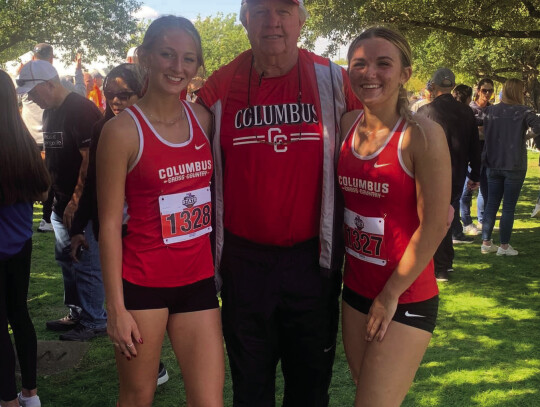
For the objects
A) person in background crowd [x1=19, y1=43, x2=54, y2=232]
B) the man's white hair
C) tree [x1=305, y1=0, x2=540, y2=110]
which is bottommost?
person in background crowd [x1=19, y1=43, x2=54, y2=232]

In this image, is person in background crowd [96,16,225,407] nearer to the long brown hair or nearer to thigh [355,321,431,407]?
thigh [355,321,431,407]

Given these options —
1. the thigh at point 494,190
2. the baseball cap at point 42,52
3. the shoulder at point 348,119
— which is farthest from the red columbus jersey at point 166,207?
the baseball cap at point 42,52

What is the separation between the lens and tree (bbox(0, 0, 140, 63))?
21469 mm

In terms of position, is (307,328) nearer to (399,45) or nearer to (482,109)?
(399,45)

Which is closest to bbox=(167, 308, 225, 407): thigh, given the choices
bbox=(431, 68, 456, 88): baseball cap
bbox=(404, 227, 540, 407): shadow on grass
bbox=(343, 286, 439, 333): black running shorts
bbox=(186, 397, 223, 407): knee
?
bbox=(186, 397, 223, 407): knee

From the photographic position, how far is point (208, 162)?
2602 millimetres

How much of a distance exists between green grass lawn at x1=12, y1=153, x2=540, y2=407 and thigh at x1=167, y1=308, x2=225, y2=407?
1311 millimetres

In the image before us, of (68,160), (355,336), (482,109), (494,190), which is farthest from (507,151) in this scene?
(355,336)

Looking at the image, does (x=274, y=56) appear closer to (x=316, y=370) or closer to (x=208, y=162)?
(x=208, y=162)

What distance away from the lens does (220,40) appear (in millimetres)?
57906

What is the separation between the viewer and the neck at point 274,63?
2.63m

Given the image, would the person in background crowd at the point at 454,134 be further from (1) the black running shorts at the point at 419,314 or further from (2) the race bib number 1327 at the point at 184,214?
(2) the race bib number 1327 at the point at 184,214

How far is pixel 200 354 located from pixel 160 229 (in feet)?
1.88

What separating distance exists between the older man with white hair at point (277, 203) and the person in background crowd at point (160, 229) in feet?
0.53
